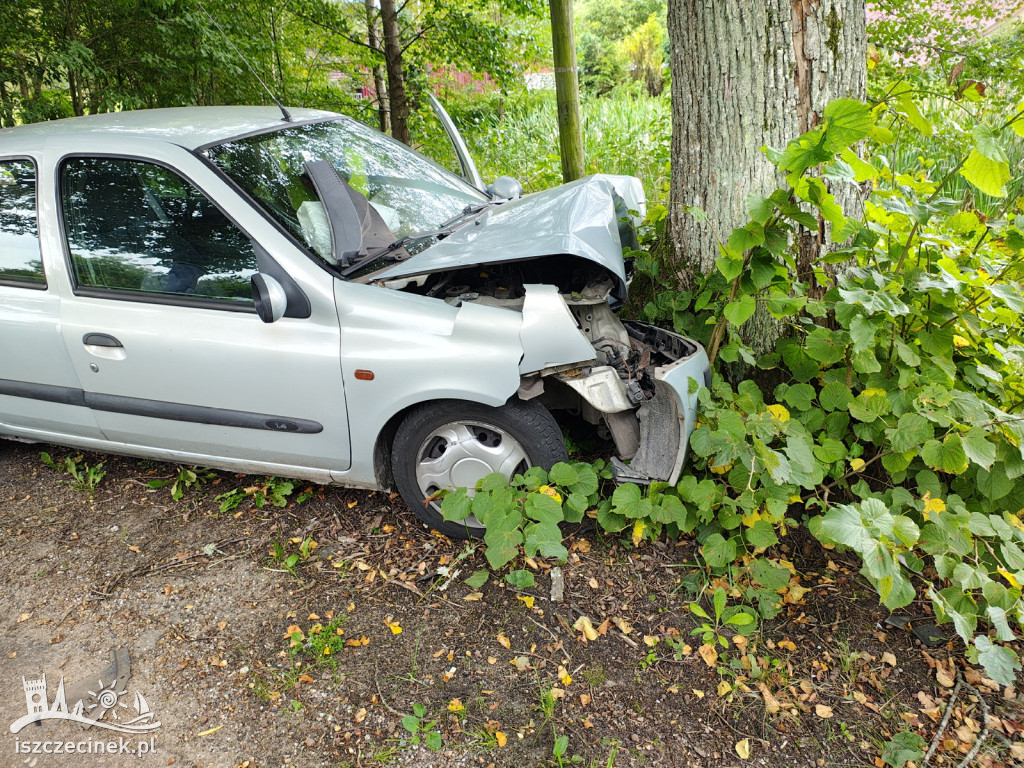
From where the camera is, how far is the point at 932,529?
2152 mm

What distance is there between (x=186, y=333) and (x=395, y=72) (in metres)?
4.31

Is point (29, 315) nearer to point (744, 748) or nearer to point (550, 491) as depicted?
point (550, 491)

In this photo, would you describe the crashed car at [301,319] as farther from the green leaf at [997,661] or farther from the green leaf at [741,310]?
the green leaf at [997,661]

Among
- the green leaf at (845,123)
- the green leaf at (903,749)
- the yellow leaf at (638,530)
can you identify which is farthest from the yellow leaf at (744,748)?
the green leaf at (845,123)

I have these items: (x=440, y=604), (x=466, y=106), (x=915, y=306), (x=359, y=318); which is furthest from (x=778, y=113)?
(x=466, y=106)

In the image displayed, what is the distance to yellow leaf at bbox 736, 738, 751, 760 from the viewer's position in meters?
1.90

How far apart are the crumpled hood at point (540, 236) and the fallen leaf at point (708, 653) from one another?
4.34 ft

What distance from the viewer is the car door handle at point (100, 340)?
2608 millimetres

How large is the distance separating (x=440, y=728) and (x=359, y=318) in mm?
1386

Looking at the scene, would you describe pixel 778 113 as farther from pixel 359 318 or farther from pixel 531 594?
pixel 531 594

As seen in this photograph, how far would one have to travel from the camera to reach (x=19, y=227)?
2.75 metres

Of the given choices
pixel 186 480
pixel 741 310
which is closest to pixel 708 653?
pixel 741 310

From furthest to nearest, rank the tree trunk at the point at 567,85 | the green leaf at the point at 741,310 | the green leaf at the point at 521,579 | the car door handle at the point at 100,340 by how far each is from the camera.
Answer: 1. the tree trunk at the point at 567,85
2. the car door handle at the point at 100,340
3. the green leaf at the point at 521,579
4. the green leaf at the point at 741,310

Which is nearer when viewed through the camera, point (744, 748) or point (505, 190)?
point (744, 748)
